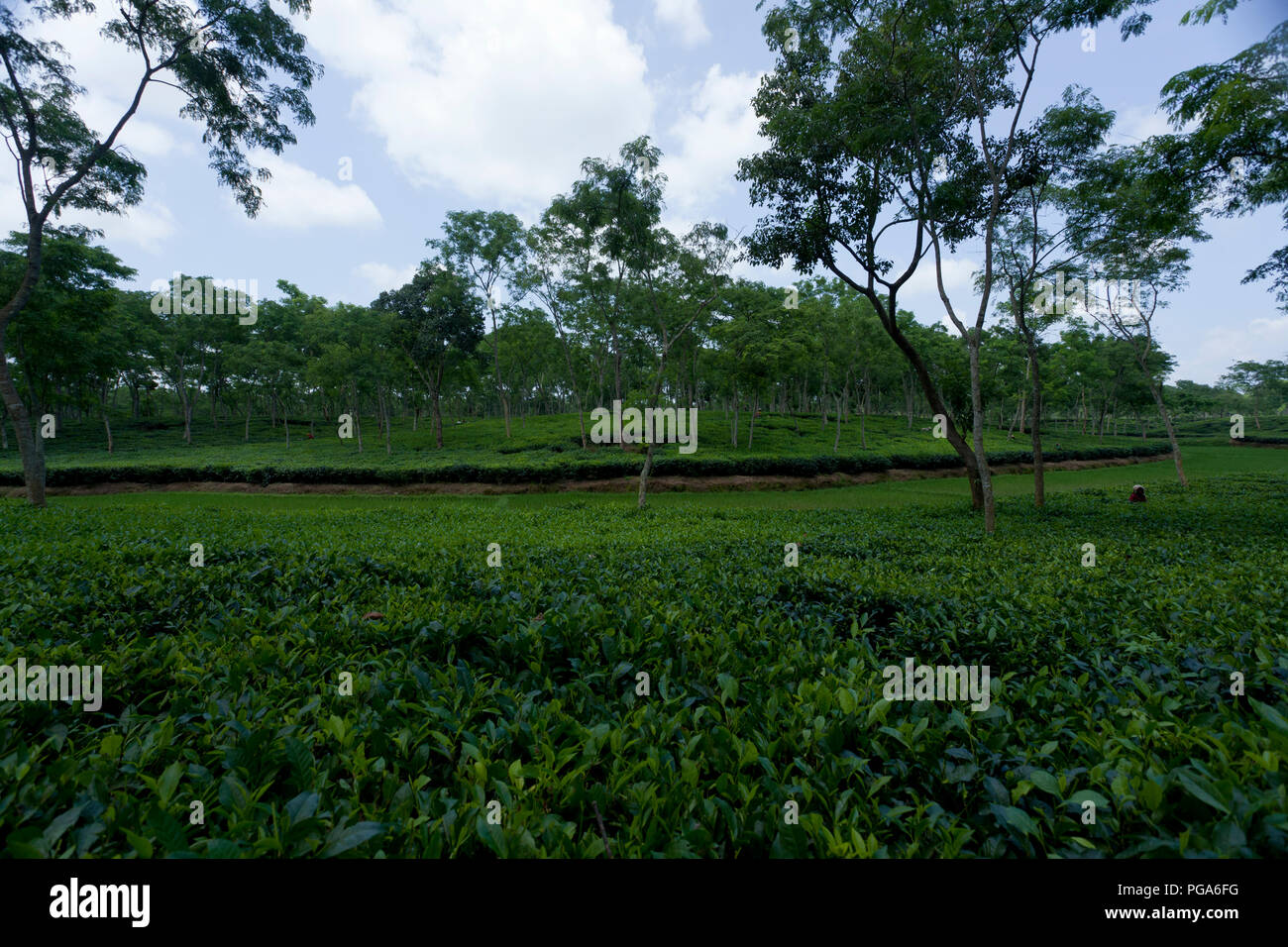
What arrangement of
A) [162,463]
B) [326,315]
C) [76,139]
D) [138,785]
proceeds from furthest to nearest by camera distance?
[326,315]
[162,463]
[76,139]
[138,785]

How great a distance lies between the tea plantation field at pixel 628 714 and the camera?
5.15ft

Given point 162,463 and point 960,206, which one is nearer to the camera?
point 960,206

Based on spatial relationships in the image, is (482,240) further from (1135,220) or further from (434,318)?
(1135,220)

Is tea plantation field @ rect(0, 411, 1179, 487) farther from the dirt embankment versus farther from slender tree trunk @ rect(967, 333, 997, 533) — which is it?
slender tree trunk @ rect(967, 333, 997, 533)

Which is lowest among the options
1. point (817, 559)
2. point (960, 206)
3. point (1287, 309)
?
point (817, 559)

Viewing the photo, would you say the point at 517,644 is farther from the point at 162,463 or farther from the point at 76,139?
the point at 162,463

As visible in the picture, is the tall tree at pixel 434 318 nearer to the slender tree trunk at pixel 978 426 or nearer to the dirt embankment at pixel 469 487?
the dirt embankment at pixel 469 487

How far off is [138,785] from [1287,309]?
2625cm

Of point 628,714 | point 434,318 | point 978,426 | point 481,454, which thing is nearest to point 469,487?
point 481,454

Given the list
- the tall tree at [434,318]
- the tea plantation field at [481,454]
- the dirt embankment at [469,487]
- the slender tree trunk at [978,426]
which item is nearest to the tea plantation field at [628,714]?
the slender tree trunk at [978,426]

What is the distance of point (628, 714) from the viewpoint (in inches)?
94.0

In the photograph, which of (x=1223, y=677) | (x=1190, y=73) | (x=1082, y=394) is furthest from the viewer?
(x=1082, y=394)
